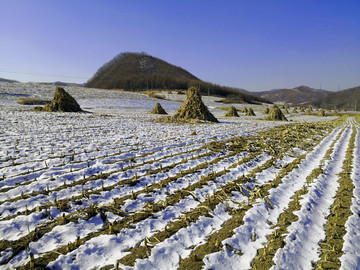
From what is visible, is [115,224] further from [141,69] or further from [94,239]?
[141,69]

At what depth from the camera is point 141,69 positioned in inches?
5531

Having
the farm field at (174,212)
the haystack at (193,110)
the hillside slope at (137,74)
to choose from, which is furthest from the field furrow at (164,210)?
the hillside slope at (137,74)

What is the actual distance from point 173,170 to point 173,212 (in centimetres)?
173

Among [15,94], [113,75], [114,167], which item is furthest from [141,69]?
[114,167]

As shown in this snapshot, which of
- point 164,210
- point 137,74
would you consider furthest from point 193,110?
point 137,74

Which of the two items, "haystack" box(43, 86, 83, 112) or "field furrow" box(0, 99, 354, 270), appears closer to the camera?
"field furrow" box(0, 99, 354, 270)

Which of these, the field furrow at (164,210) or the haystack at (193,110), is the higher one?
the haystack at (193,110)

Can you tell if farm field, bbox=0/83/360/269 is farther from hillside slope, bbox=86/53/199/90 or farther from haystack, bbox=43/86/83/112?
hillside slope, bbox=86/53/199/90

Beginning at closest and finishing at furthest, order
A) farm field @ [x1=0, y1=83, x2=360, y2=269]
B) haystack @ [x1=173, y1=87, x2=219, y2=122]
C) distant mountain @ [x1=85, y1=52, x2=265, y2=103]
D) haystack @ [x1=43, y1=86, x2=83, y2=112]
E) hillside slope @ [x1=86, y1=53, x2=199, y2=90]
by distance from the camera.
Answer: farm field @ [x1=0, y1=83, x2=360, y2=269] < haystack @ [x1=173, y1=87, x2=219, y2=122] < haystack @ [x1=43, y1=86, x2=83, y2=112] < distant mountain @ [x1=85, y1=52, x2=265, y2=103] < hillside slope @ [x1=86, y1=53, x2=199, y2=90]

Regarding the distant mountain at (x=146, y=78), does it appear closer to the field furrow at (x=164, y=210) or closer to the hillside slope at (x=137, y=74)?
the hillside slope at (x=137, y=74)

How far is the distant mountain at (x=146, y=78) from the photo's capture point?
336 feet

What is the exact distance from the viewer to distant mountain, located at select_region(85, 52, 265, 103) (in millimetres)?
102375

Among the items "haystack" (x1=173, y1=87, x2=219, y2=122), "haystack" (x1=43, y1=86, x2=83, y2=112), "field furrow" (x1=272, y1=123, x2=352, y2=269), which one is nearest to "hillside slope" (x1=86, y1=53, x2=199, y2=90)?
"haystack" (x1=43, y1=86, x2=83, y2=112)

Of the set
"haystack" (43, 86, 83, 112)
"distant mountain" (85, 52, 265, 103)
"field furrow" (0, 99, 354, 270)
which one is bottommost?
"field furrow" (0, 99, 354, 270)
